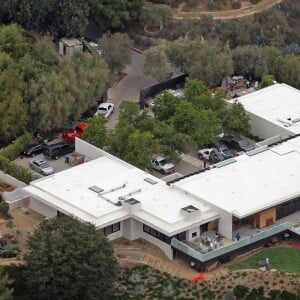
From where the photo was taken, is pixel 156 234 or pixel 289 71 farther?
pixel 289 71

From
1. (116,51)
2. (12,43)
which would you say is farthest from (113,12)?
(12,43)

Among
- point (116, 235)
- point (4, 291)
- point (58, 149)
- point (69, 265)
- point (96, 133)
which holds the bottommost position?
point (116, 235)

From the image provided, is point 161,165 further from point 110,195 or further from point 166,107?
point 110,195

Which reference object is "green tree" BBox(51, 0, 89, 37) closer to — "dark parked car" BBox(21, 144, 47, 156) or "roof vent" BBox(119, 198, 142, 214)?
"dark parked car" BBox(21, 144, 47, 156)

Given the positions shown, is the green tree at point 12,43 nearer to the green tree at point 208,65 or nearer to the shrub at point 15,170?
the green tree at point 208,65

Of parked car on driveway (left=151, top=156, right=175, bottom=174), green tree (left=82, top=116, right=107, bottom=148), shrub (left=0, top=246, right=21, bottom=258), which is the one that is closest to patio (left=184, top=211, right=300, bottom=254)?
parked car on driveway (left=151, top=156, right=175, bottom=174)

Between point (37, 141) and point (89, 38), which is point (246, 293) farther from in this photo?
point (89, 38)

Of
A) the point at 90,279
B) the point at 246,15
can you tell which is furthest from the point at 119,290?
the point at 246,15

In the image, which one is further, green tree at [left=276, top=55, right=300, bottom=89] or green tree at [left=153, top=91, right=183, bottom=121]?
green tree at [left=276, top=55, right=300, bottom=89]
